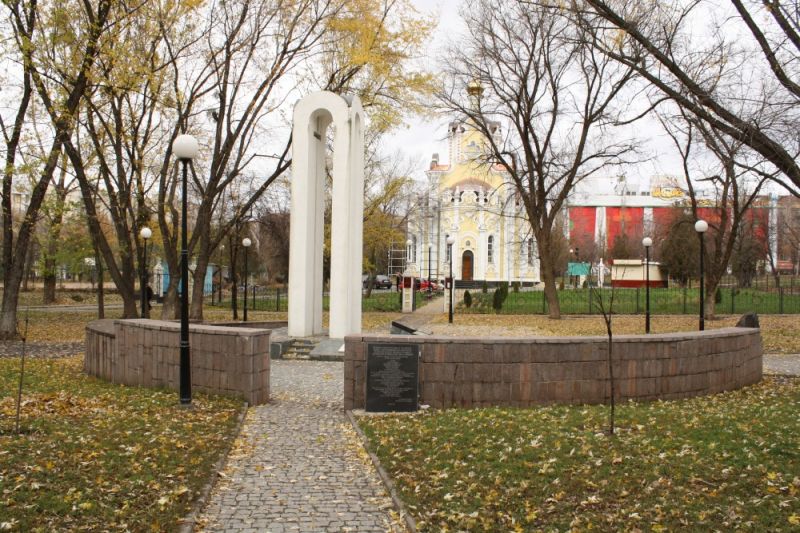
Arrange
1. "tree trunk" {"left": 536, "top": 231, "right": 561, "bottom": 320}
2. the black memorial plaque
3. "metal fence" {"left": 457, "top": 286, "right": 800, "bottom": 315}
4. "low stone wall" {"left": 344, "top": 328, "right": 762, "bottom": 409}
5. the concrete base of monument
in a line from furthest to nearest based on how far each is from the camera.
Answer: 1. "metal fence" {"left": 457, "top": 286, "right": 800, "bottom": 315}
2. "tree trunk" {"left": 536, "top": 231, "right": 561, "bottom": 320}
3. the concrete base of monument
4. "low stone wall" {"left": 344, "top": 328, "right": 762, "bottom": 409}
5. the black memorial plaque

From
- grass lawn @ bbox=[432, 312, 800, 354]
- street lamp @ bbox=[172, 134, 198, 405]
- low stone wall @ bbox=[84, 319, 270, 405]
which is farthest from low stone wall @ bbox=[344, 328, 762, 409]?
grass lawn @ bbox=[432, 312, 800, 354]

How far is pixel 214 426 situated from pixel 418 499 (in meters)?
3.42

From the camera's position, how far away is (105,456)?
6.21m

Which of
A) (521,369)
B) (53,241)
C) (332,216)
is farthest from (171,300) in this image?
(521,369)

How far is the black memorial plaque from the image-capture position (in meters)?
9.05

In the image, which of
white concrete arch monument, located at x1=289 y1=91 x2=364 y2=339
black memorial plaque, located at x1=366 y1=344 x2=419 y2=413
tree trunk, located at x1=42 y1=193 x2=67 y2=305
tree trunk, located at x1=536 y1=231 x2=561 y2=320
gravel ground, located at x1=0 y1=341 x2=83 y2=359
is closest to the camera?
black memorial plaque, located at x1=366 y1=344 x2=419 y2=413

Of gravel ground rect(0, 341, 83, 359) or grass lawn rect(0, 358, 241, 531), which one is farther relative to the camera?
gravel ground rect(0, 341, 83, 359)

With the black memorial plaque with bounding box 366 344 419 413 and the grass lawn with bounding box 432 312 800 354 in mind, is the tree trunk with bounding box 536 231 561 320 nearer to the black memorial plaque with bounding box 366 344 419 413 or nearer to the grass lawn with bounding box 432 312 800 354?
the grass lawn with bounding box 432 312 800 354

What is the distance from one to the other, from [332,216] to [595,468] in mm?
11618

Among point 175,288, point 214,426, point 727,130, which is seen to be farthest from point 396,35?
point 214,426

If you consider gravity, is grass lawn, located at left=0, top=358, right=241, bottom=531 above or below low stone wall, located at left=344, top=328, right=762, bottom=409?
below

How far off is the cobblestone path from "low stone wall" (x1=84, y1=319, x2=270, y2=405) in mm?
508

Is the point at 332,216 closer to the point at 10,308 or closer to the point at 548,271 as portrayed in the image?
the point at 10,308

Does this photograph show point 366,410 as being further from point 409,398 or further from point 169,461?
point 169,461
